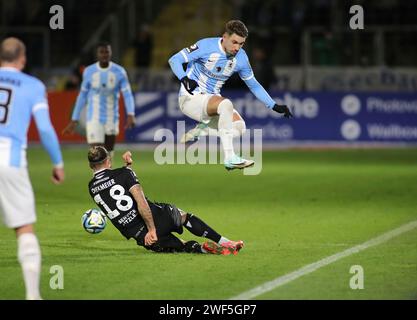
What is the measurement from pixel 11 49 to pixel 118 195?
3.21 meters

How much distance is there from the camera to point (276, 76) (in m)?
28.1

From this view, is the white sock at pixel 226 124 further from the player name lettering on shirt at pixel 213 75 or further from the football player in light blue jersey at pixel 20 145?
the football player in light blue jersey at pixel 20 145

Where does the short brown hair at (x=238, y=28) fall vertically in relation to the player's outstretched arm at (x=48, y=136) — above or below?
above

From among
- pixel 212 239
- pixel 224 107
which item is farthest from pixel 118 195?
pixel 224 107

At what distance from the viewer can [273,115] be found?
27531 millimetres

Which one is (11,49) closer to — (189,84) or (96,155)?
(96,155)

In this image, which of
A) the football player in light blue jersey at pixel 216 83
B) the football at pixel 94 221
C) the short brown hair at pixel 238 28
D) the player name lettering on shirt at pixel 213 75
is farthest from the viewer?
the player name lettering on shirt at pixel 213 75

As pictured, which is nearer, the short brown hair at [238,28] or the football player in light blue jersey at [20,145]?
the football player in light blue jersey at [20,145]

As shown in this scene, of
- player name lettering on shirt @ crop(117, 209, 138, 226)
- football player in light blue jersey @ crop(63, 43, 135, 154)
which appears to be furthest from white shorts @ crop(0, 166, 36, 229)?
football player in light blue jersey @ crop(63, 43, 135, 154)

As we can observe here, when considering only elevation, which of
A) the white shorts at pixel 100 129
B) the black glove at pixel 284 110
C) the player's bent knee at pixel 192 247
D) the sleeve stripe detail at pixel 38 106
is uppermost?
the sleeve stripe detail at pixel 38 106

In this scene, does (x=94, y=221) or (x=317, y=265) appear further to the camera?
(x=94, y=221)

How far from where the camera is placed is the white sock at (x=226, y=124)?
13.1 m

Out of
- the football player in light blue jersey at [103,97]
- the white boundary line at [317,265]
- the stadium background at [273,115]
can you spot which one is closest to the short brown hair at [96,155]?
the stadium background at [273,115]

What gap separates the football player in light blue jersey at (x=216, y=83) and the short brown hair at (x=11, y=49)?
14.5 ft
